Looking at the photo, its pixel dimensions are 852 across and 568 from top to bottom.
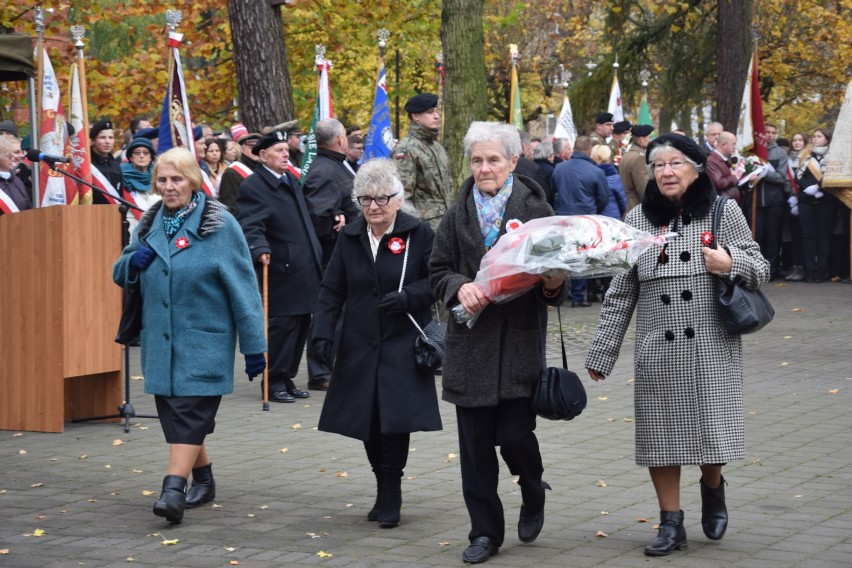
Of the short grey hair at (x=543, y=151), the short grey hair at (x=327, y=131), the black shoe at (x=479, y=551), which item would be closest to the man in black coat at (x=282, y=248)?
the short grey hair at (x=327, y=131)

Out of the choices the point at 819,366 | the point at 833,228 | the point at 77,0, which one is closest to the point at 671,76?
the point at 833,228

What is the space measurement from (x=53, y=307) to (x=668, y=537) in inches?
199

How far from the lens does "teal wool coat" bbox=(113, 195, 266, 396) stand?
6961mm

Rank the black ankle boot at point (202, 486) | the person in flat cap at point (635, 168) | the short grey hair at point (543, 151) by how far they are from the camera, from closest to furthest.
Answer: the black ankle boot at point (202, 486)
the person in flat cap at point (635, 168)
the short grey hair at point (543, 151)

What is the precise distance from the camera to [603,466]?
8125 millimetres

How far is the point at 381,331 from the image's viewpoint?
22.7ft

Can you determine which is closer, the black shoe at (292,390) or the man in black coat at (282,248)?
the man in black coat at (282,248)

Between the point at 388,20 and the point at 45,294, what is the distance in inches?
689

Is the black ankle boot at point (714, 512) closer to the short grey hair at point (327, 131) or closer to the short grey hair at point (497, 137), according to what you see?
the short grey hair at point (497, 137)

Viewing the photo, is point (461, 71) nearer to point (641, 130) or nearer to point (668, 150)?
point (641, 130)

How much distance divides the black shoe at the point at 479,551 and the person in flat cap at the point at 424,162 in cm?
587

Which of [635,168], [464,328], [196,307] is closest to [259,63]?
[635,168]

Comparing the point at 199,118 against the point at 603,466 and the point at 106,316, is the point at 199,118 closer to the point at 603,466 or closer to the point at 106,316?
the point at 106,316

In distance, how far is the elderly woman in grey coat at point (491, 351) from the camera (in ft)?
19.7
